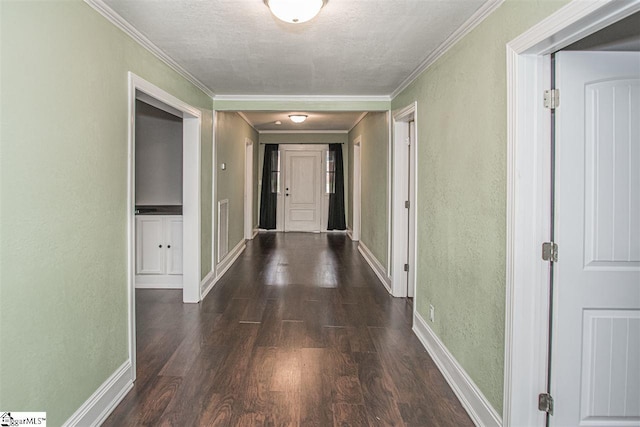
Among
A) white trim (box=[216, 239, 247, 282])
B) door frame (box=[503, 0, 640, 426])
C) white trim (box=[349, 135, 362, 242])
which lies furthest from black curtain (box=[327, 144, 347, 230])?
door frame (box=[503, 0, 640, 426])

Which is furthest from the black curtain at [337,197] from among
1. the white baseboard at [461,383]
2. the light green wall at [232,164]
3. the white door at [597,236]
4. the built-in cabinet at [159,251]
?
the white door at [597,236]

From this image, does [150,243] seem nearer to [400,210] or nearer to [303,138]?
[400,210]

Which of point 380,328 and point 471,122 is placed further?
point 380,328

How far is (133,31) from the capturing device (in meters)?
2.47

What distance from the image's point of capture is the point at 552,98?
69.3 inches

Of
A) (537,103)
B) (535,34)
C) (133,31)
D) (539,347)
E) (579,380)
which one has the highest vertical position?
(133,31)

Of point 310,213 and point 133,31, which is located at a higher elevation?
point 133,31

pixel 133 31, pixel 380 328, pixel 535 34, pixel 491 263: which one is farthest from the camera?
pixel 380 328

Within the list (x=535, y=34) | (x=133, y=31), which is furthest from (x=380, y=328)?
(x=133, y=31)

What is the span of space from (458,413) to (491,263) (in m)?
0.88

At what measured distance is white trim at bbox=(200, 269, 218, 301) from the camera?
428 centimetres

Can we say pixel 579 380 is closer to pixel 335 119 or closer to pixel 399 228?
pixel 399 228

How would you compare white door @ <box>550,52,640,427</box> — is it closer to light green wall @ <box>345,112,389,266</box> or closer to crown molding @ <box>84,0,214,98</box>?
crown molding @ <box>84,0,214,98</box>

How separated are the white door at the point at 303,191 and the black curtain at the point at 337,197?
316 millimetres
